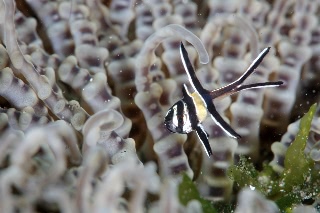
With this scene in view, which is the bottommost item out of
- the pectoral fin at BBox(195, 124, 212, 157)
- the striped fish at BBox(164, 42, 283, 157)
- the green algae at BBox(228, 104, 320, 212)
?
the green algae at BBox(228, 104, 320, 212)

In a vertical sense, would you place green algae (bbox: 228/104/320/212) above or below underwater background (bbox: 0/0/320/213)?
below

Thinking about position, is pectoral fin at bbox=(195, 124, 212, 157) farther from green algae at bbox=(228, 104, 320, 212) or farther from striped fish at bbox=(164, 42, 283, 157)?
green algae at bbox=(228, 104, 320, 212)

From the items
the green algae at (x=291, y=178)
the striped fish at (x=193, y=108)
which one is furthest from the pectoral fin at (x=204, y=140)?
the green algae at (x=291, y=178)

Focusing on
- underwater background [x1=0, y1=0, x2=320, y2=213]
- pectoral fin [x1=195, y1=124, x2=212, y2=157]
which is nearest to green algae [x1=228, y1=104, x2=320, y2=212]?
underwater background [x1=0, y1=0, x2=320, y2=213]

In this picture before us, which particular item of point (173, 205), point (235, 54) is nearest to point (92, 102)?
point (235, 54)

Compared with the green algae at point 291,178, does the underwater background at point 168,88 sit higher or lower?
higher

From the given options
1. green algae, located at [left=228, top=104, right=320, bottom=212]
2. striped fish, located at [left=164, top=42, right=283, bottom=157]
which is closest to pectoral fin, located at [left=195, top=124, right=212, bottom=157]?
striped fish, located at [left=164, top=42, right=283, bottom=157]

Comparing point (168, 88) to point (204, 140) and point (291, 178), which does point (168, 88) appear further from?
point (291, 178)

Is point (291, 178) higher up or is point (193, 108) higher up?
point (193, 108)

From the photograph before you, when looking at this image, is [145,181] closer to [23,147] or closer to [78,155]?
[23,147]

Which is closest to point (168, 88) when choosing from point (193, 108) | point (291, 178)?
point (193, 108)

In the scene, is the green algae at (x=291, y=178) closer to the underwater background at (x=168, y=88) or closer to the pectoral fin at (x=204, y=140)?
the underwater background at (x=168, y=88)
